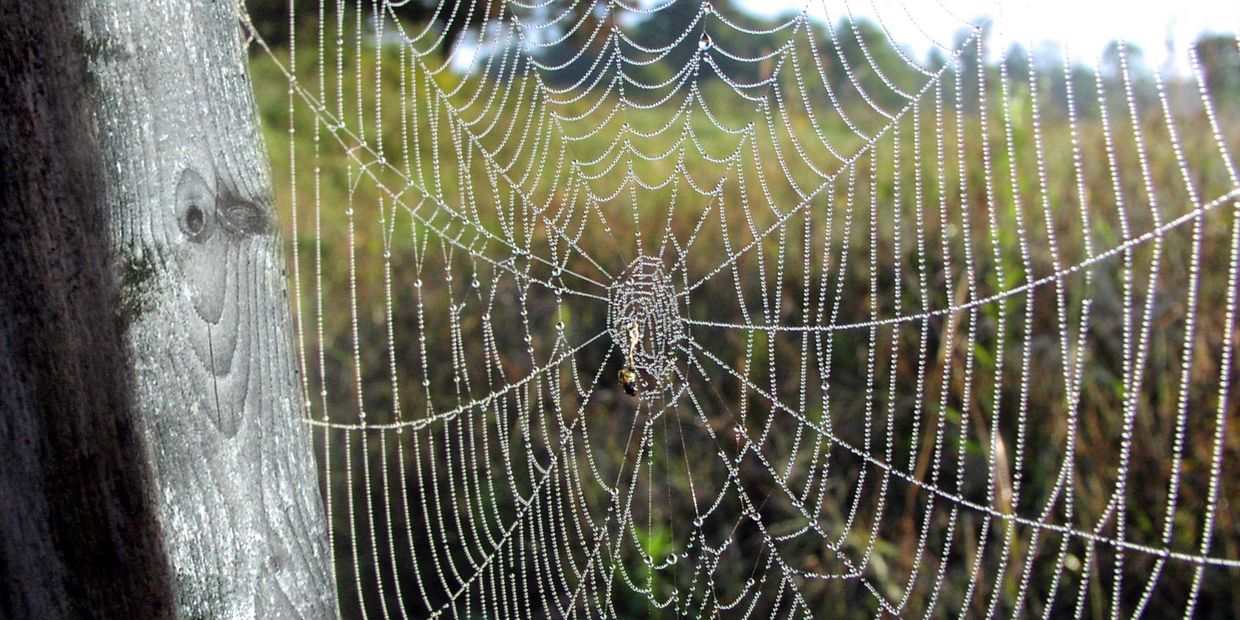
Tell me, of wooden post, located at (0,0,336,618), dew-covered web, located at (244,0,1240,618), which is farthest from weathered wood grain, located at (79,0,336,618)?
dew-covered web, located at (244,0,1240,618)

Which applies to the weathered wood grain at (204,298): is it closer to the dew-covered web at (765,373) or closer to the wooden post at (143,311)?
the wooden post at (143,311)

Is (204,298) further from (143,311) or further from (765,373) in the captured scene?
(765,373)

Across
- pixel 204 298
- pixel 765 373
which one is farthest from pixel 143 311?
pixel 765 373

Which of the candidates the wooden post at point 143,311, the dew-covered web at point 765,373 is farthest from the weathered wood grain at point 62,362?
the dew-covered web at point 765,373

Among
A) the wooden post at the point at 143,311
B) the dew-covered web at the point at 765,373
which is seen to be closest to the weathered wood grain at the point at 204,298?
the wooden post at the point at 143,311

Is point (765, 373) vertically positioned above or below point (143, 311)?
below

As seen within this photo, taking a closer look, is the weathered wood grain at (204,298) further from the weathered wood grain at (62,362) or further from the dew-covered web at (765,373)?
the dew-covered web at (765,373)

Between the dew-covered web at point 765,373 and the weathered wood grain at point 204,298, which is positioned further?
the dew-covered web at point 765,373
